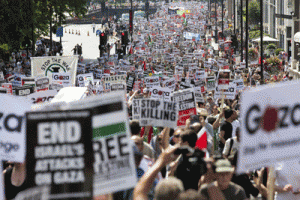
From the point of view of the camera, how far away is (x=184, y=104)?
10656 mm

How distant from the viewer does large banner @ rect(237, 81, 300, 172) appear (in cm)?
493

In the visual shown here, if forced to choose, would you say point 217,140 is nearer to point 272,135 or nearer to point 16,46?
point 272,135

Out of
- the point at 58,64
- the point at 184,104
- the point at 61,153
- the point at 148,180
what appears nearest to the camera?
the point at 61,153

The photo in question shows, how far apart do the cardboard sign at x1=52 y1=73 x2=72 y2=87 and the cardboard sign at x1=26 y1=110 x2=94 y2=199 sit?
40.8ft

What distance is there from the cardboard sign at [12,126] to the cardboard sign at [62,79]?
11.6 metres

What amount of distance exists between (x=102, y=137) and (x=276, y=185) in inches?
77.8

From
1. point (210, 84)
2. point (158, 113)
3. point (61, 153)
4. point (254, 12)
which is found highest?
point (254, 12)

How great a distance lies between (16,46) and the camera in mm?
34469

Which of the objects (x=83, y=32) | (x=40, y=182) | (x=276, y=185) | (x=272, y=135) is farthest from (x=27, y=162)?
(x=83, y=32)

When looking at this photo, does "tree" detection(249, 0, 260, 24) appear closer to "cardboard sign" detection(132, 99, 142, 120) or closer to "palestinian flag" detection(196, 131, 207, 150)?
"cardboard sign" detection(132, 99, 142, 120)

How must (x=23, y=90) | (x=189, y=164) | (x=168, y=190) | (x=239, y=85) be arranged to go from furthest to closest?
(x=239, y=85) → (x=23, y=90) → (x=189, y=164) → (x=168, y=190)

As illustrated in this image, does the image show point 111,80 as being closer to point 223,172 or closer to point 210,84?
point 210,84

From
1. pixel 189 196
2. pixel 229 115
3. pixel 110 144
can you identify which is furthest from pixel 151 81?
pixel 189 196

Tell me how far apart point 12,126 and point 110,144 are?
1094mm
